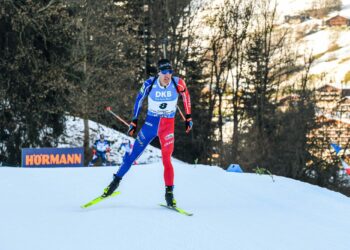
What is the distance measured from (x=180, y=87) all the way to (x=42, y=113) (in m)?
13.6

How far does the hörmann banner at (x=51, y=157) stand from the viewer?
41.6ft

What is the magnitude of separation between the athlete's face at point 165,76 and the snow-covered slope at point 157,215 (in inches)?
70.3

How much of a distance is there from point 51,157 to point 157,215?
7.41 m

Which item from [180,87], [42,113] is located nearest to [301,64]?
[42,113]

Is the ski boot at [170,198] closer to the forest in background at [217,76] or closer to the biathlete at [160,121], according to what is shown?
the biathlete at [160,121]

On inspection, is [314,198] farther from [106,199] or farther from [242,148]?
[242,148]

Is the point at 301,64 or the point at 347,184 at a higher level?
the point at 301,64

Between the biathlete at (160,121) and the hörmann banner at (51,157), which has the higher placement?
the biathlete at (160,121)

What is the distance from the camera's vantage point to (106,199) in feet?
24.9

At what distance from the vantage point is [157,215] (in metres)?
6.22

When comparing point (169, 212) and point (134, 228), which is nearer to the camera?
point (134, 228)

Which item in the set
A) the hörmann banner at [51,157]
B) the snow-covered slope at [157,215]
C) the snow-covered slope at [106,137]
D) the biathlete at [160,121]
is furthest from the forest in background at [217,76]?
the biathlete at [160,121]

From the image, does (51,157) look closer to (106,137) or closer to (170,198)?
(170,198)

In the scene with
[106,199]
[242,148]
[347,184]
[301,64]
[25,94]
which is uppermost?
[301,64]
